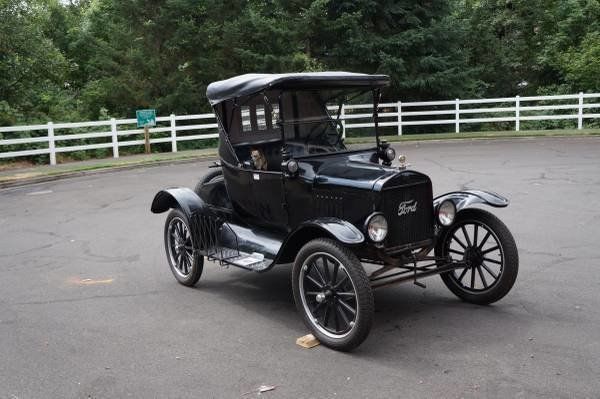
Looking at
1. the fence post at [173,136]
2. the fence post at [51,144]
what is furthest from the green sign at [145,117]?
the fence post at [51,144]

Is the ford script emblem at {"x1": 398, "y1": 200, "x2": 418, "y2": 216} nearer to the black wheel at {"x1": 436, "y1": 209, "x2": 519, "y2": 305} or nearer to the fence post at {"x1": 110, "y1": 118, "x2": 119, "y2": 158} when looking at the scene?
the black wheel at {"x1": 436, "y1": 209, "x2": 519, "y2": 305}

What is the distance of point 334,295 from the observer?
5.00 metres

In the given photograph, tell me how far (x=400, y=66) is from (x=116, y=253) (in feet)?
58.5

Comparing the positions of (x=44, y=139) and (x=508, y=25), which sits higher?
(x=508, y=25)

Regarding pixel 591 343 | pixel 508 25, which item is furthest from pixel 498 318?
pixel 508 25

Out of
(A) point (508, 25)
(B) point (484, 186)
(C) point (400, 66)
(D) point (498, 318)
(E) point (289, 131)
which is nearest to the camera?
(D) point (498, 318)

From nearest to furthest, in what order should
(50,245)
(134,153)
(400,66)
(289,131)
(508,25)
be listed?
1. (289,131)
2. (50,245)
3. (134,153)
4. (400,66)
5. (508,25)

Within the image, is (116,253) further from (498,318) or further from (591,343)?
(591,343)

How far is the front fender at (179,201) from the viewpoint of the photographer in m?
6.75

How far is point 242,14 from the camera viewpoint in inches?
982

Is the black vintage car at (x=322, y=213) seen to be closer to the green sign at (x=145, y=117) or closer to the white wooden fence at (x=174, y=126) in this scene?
the white wooden fence at (x=174, y=126)

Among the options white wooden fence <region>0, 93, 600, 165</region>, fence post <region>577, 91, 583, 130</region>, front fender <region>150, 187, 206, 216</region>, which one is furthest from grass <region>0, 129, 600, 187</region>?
front fender <region>150, 187, 206, 216</region>

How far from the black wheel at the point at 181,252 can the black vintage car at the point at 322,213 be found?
0.01 meters

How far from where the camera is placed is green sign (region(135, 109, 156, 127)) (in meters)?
20.8
